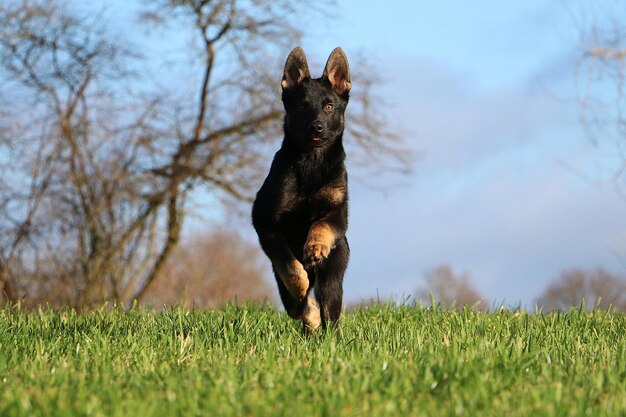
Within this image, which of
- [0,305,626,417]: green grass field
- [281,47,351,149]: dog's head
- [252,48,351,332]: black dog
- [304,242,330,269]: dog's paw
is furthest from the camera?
[281,47,351,149]: dog's head

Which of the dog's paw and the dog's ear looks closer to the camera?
the dog's paw

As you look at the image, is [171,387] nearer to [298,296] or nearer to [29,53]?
[298,296]

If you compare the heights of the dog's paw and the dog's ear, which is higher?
the dog's ear

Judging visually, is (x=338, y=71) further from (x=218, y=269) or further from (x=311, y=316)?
(x=218, y=269)

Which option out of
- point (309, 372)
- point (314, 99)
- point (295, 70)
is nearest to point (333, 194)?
point (314, 99)

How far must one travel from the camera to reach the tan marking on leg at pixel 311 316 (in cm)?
647

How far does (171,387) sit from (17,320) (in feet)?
14.3

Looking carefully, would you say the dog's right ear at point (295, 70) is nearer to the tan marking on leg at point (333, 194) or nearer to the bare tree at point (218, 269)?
the tan marking on leg at point (333, 194)

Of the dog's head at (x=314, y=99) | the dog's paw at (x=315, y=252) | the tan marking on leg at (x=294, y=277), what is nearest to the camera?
the dog's paw at (x=315, y=252)

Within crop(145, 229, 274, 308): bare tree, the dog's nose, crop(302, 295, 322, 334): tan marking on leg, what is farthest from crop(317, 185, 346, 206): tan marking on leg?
crop(145, 229, 274, 308): bare tree

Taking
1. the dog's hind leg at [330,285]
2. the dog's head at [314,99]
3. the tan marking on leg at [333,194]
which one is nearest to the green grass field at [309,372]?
the dog's hind leg at [330,285]

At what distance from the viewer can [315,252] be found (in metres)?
5.95

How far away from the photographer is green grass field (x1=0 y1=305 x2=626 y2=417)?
3668 millimetres

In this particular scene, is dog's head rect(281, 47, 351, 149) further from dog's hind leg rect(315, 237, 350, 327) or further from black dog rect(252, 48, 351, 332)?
dog's hind leg rect(315, 237, 350, 327)
